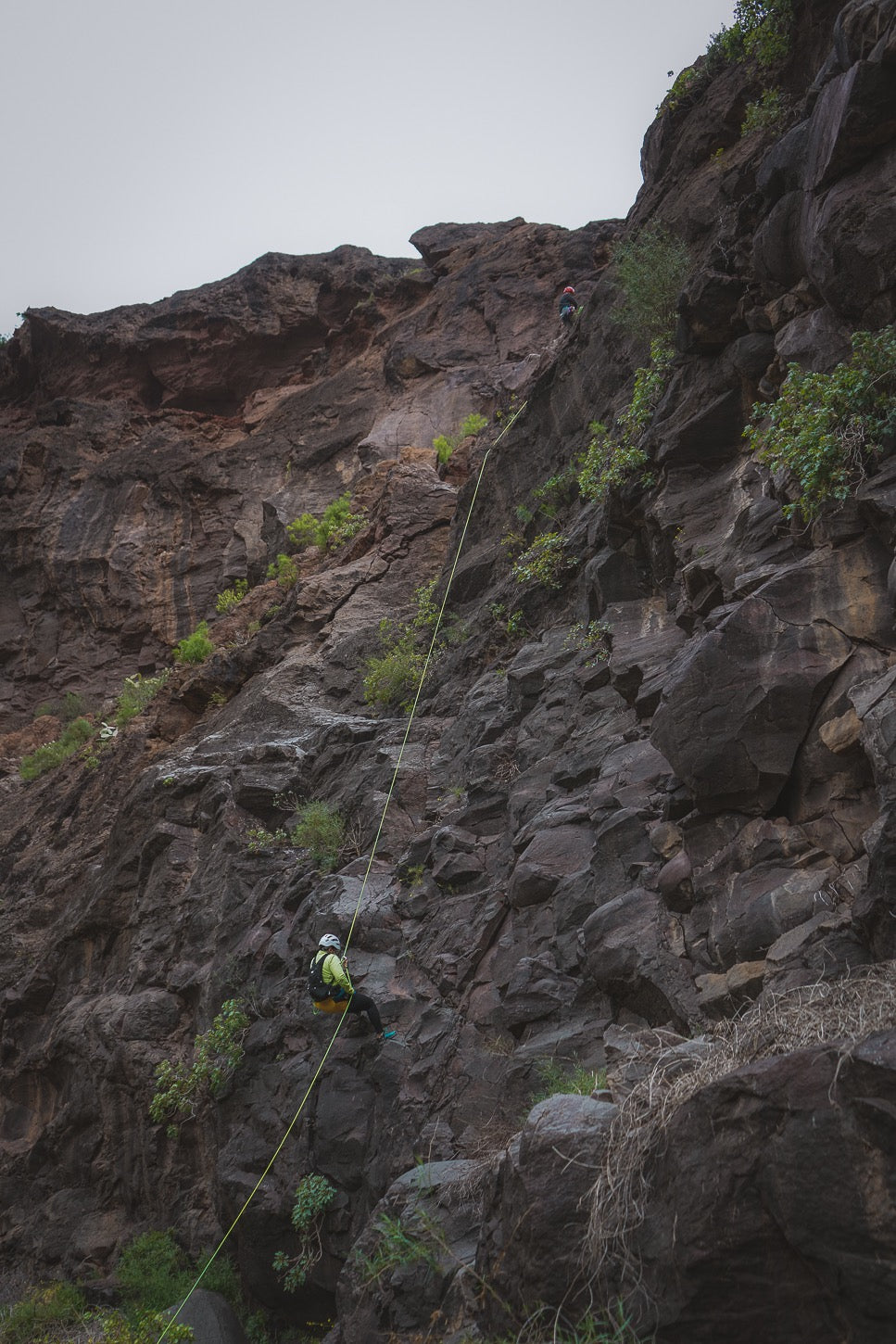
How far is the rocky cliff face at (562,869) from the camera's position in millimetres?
4480

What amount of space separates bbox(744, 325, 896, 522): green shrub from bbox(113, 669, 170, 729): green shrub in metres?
14.3

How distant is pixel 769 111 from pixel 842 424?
644cm

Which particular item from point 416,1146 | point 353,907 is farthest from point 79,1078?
point 416,1146

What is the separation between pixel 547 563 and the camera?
11.9m

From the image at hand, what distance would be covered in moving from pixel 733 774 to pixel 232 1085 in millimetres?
6665

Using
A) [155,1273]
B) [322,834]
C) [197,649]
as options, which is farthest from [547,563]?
[197,649]

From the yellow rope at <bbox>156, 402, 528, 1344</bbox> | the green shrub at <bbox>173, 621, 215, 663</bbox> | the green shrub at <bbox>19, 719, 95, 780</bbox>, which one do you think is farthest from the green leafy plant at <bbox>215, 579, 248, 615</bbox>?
the yellow rope at <bbox>156, 402, 528, 1344</bbox>

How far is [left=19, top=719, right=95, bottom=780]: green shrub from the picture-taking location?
69.8ft

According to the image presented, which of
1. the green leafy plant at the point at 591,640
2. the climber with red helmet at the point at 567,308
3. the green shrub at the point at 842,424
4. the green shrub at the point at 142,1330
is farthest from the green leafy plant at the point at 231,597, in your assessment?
Result: the green shrub at the point at 842,424

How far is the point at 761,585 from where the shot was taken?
7.20 m

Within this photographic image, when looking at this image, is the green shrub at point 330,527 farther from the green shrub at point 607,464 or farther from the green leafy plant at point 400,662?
the green shrub at point 607,464

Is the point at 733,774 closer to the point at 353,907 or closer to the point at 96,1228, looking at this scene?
the point at 353,907

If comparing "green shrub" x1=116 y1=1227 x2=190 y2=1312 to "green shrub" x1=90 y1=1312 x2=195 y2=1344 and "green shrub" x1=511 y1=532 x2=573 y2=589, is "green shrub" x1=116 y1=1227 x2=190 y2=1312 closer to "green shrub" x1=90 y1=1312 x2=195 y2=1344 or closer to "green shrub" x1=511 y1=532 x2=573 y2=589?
"green shrub" x1=90 y1=1312 x2=195 y2=1344

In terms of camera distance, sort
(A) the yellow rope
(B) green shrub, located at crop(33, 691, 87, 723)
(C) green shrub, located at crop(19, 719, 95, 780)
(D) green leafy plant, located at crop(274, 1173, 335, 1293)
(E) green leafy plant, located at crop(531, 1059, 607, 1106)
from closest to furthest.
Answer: (E) green leafy plant, located at crop(531, 1059, 607, 1106) → (D) green leafy plant, located at crop(274, 1173, 335, 1293) → (A) the yellow rope → (C) green shrub, located at crop(19, 719, 95, 780) → (B) green shrub, located at crop(33, 691, 87, 723)
